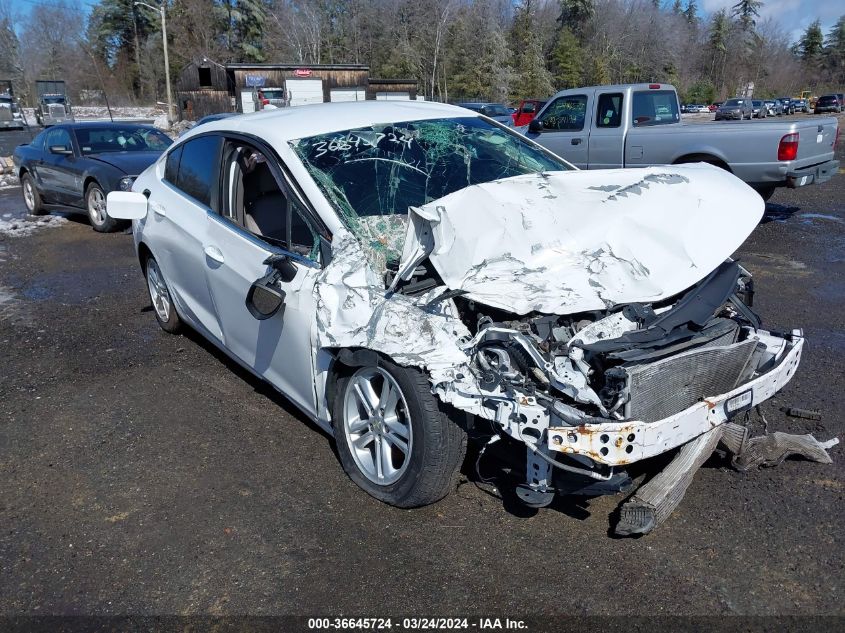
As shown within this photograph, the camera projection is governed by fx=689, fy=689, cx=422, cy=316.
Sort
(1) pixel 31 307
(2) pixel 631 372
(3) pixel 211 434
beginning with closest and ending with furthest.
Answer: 1. (2) pixel 631 372
2. (3) pixel 211 434
3. (1) pixel 31 307

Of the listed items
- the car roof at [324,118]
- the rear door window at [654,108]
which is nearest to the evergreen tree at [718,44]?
the rear door window at [654,108]

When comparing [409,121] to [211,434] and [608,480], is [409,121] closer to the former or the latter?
[211,434]

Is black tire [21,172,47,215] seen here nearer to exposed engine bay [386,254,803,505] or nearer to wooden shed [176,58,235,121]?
exposed engine bay [386,254,803,505]

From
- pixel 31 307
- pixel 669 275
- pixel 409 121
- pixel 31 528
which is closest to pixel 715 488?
pixel 669 275

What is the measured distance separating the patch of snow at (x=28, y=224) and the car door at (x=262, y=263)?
27.2ft

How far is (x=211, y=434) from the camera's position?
13.4ft

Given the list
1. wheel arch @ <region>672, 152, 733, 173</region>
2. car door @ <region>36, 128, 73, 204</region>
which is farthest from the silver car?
car door @ <region>36, 128, 73, 204</region>

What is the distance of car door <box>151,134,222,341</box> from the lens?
14.3 feet

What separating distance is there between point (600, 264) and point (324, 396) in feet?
4.83

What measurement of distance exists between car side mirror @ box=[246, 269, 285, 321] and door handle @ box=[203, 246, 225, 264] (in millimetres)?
474

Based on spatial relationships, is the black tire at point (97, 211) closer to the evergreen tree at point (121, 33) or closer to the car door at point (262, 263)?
the car door at point (262, 263)

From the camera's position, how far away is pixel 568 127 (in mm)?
11070

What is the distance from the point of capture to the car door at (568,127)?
10820 mm

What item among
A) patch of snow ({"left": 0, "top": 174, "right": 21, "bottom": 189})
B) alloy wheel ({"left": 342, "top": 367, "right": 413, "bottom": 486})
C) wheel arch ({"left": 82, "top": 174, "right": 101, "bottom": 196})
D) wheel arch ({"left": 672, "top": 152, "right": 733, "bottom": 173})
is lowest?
patch of snow ({"left": 0, "top": 174, "right": 21, "bottom": 189})
